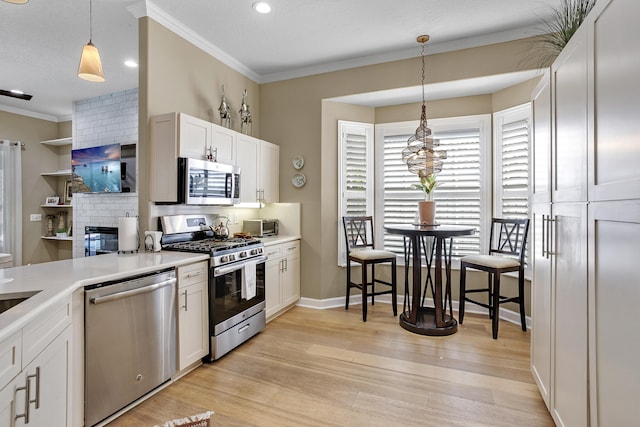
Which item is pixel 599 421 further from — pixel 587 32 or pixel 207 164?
pixel 207 164

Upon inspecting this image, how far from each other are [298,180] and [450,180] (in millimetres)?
1980

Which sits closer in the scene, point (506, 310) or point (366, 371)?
point (366, 371)

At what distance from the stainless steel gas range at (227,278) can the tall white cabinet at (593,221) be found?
2359mm

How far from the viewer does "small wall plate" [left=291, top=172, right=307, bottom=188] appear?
4193 mm

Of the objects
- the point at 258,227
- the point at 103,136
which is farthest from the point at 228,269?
the point at 103,136

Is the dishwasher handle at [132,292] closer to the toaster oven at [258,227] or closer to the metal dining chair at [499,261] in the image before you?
the toaster oven at [258,227]

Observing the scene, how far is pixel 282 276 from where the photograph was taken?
3801mm

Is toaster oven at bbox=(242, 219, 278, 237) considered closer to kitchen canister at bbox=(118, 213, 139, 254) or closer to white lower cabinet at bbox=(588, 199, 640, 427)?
kitchen canister at bbox=(118, 213, 139, 254)

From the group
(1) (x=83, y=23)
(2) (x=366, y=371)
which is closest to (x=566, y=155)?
(2) (x=366, y=371)

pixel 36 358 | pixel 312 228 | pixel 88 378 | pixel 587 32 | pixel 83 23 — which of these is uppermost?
pixel 83 23

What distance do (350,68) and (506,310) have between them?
3.48 metres

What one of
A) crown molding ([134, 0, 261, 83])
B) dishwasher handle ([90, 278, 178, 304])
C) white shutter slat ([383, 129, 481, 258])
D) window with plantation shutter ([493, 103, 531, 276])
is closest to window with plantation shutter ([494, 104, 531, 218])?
window with plantation shutter ([493, 103, 531, 276])

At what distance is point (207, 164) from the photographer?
301cm

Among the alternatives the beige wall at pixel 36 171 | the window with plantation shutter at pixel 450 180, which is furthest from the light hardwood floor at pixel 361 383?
→ the beige wall at pixel 36 171
